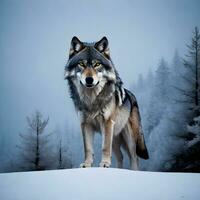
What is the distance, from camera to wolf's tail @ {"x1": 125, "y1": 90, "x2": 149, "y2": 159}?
15.3ft

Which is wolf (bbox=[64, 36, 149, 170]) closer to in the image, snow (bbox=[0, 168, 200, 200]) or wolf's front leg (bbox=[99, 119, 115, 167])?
wolf's front leg (bbox=[99, 119, 115, 167])

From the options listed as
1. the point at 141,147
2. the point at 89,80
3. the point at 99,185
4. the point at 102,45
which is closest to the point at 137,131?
the point at 141,147

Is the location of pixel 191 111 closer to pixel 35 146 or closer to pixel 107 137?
pixel 107 137

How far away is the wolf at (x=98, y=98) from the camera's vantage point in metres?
4.26

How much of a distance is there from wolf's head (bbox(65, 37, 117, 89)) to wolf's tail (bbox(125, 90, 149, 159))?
0.51 meters

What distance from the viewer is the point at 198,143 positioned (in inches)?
211

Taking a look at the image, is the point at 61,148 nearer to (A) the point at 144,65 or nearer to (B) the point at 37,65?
(B) the point at 37,65

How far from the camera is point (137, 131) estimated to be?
15.3 ft

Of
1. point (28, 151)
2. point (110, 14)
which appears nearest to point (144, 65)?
point (110, 14)

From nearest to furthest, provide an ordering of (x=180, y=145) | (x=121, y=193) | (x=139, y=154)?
1. (x=121, y=193)
2. (x=139, y=154)
3. (x=180, y=145)

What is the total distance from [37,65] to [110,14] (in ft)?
3.80

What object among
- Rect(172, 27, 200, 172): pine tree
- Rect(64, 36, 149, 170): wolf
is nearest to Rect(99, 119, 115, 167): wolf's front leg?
Rect(64, 36, 149, 170): wolf

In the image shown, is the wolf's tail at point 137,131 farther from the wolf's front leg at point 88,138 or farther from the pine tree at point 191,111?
the pine tree at point 191,111

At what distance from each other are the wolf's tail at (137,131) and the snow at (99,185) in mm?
827
